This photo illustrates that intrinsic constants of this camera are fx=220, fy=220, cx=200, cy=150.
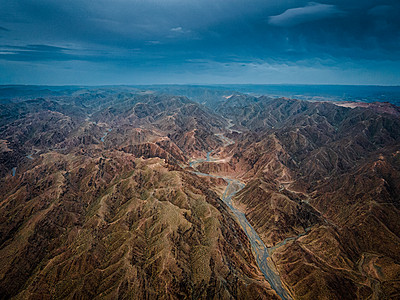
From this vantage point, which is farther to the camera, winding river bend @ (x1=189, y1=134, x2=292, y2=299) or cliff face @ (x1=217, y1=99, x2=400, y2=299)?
winding river bend @ (x1=189, y1=134, x2=292, y2=299)

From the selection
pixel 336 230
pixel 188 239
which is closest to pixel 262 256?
pixel 188 239

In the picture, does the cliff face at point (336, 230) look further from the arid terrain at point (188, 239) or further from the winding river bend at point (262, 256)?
the winding river bend at point (262, 256)

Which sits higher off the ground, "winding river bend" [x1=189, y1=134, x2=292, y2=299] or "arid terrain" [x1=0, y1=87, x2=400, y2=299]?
"arid terrain" [x1=0, y1=87, x2=400, y2=299]

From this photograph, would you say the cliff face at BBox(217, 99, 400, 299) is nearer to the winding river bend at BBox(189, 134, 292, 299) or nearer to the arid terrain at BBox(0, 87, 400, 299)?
the arid terrain at BBox(0, 87, 400, 299)

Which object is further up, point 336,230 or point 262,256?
point 336,230

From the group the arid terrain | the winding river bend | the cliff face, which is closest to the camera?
the arid terrain

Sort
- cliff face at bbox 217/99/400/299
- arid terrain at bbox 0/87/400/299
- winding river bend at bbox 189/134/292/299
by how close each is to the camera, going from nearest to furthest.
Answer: arid terrain at bbox 0/87/400/299 → cliff face at bbox 217/99/400/299 → winding river bend at bbox 189/134/292/299

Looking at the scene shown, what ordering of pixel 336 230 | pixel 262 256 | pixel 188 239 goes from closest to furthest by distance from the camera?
pixel 188 239 → pixel 262 256 → pixel 336 230

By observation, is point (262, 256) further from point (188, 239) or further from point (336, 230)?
point (336, 230)

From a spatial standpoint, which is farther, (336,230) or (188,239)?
(336,230)

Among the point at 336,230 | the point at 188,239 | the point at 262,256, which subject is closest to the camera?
the point at 188,239

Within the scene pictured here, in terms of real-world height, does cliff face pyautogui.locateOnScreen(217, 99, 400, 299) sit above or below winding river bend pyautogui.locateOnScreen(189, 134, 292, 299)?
above

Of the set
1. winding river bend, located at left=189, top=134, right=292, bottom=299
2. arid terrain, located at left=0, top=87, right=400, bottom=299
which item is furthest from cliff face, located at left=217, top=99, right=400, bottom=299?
winding river bend, located at left=189, top=134, right=292, bottom=299

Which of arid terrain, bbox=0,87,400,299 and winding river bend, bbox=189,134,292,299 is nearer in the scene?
arid terrain, bbox=0,87,400,299
